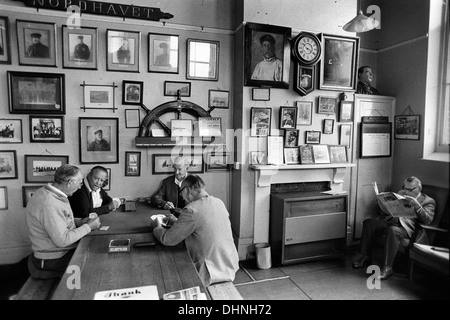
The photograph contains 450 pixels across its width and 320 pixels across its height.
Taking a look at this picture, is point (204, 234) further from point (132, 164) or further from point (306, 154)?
point (306, 154)

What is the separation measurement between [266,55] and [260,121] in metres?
0.83

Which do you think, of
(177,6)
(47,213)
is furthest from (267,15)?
(47,213)

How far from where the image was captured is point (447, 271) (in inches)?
38.1

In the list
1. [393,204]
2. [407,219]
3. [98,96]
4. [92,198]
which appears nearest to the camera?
[407,219]

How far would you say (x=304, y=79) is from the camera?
4.14 meters

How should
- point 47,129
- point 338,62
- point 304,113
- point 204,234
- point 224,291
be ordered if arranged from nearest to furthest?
point 224,291 → point 204,234 → point 47,129 → point 338,62 → point 304,113

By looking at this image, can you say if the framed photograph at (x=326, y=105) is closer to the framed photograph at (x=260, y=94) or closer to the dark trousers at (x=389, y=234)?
the framed photograph at (x=260, y=94)

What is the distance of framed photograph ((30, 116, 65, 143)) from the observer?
3.67m

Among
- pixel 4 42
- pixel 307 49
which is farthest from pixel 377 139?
pixel 4 42

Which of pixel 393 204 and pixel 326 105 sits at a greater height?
pixel 326 105

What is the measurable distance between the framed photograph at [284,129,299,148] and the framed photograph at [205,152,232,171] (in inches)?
31.1

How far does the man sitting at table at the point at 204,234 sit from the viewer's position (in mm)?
2288

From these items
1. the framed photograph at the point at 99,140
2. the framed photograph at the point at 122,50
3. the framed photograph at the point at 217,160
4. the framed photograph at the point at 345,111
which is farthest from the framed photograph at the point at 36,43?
the framed photograph at the point at 345,111

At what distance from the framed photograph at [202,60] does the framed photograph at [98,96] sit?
99cm
